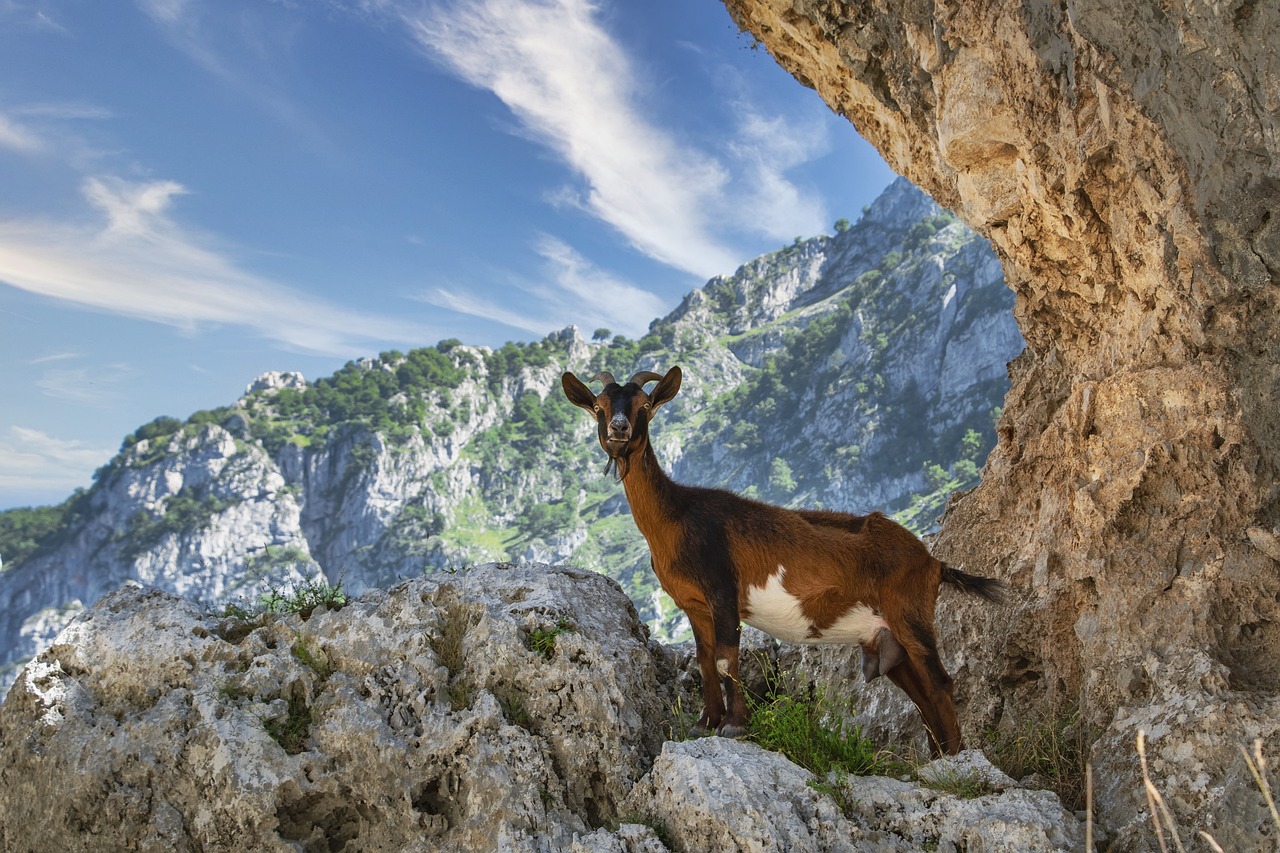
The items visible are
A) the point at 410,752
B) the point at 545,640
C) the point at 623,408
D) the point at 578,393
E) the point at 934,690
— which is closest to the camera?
the point at 410,752

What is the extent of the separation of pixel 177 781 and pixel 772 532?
4.28 meters

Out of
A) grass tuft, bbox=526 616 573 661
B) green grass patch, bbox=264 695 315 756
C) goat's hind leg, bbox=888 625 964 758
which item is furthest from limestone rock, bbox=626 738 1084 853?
green grass patch, bbox=264 695 315 756

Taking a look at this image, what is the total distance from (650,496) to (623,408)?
0.70 meters

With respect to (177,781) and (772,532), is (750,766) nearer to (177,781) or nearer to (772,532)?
(772,532)

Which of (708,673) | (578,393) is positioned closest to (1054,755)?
(708,673)

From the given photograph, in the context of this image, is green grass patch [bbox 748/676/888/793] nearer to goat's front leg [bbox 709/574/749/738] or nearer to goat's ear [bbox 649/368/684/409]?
goat's front leg [bbox 709/574/749/738]

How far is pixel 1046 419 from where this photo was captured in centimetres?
745

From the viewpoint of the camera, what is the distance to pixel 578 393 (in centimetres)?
660

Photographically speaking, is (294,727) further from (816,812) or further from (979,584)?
(979,584)

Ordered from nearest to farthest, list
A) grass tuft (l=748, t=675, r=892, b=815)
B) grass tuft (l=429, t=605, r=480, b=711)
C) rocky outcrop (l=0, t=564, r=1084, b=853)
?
rocky outcrop (l=0, t=564, r=1084, b=853) → grass tuft (l=748, t=675, r=892, b=815) → grass tuft (l=429, t=605, r=480, b=711)

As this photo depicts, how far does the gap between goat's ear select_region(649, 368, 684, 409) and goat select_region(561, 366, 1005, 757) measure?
1 centimetres

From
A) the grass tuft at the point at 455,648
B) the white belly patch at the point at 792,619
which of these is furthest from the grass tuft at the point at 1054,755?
the grass tuft at the point at 455,648

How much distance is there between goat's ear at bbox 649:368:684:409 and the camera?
6430 mm

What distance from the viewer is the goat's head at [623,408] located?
6117 mm
